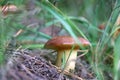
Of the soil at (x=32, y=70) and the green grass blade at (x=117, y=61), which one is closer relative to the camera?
the soil at (x=32, y=70)

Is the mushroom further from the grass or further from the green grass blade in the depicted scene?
the green grass blade

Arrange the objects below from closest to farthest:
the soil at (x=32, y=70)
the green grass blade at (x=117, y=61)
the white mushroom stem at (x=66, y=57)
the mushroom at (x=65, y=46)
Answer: the soil at (x=32, y=70), the green grass blade at (x=117, y=61), the mushroom at (x=65, y=46), the white mushroom stem at (x=66, y=57)

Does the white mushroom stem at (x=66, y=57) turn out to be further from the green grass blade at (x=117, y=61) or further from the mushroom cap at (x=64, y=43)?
the green grass blade at (x=117, y=61)

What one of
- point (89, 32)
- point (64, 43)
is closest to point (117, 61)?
point (64, 43)

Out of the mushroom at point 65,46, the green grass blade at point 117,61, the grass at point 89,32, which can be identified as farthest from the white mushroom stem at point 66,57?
the green grass blade at point 117,61

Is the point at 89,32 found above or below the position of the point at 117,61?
above

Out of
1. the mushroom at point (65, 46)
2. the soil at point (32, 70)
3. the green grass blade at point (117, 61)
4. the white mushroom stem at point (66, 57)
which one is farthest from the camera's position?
the white mushroom stem at point (66, 57)

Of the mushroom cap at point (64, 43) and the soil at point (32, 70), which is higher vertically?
the mushroom cap at point (64, 43)

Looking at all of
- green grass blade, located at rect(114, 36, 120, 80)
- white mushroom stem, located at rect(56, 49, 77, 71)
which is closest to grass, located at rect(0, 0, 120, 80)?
green grass blade, located at rect(114, 36, 120, 80)

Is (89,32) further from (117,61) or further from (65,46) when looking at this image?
(117,61)

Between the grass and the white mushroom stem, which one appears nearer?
the grass

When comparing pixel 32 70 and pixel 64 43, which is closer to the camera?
pixel 32 70

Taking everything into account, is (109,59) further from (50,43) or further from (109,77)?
(50,43)

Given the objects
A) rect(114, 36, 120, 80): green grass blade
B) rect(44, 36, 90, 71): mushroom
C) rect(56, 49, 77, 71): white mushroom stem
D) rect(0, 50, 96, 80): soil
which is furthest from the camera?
rect(56, 49, 77, 71): white mushroom stem
